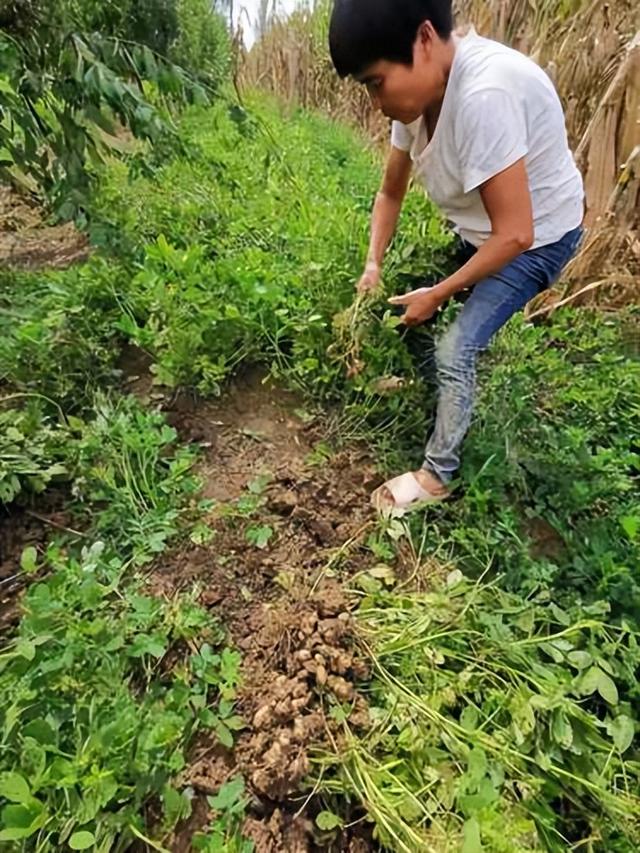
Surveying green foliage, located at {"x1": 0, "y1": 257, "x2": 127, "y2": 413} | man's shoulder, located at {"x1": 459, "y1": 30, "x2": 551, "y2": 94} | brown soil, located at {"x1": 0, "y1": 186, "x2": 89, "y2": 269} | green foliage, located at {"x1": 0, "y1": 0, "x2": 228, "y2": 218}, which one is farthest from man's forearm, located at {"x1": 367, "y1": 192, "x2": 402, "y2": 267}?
brown soil, located at {"x1": 0, "y1": 186, "x2": 89, "y2": 269}

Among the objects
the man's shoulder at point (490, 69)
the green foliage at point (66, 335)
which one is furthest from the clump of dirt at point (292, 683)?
the man's shoulder at point (490, 69)

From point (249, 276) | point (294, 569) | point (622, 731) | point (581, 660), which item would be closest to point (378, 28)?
point (249, 276)

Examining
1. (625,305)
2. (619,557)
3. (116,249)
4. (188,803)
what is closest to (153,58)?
(116,249)

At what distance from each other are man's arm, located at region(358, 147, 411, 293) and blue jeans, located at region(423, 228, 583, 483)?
399 mm

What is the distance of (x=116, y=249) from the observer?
6.37 ft

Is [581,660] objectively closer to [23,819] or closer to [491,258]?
[491,258]

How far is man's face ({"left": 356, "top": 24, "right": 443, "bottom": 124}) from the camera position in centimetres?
152

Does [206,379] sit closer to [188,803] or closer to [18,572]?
[18,572]

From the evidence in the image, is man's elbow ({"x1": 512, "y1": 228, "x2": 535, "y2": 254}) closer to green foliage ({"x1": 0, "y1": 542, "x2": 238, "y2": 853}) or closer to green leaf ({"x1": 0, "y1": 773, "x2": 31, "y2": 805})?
green foliage ({"x1": 0, "y1": 542, "x2": 238, "y2": 853})

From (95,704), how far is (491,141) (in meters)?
1.54

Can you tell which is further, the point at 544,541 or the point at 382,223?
the point at 382,223

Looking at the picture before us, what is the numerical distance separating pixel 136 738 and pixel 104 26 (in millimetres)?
1817

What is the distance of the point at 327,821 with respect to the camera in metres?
1.25

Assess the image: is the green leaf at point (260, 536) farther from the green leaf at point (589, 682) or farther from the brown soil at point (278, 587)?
the green leaf at point (589, 682)
